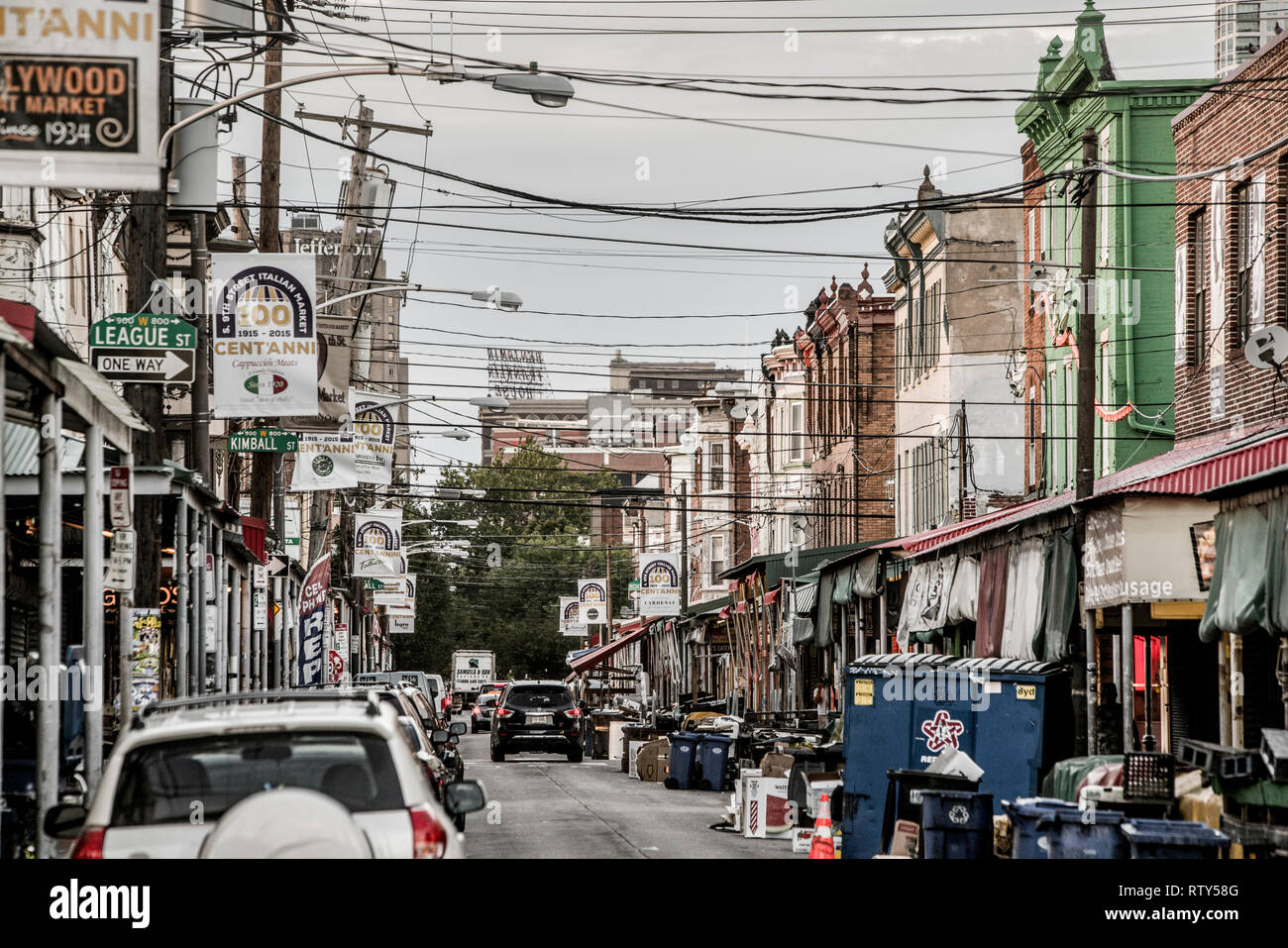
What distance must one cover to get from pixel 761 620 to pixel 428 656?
230 feet

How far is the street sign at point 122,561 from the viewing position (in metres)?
15.3

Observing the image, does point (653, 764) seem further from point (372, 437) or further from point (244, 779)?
point (244, 779)

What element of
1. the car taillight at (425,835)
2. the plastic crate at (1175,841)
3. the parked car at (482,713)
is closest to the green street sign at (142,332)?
the car taillight at (425,835)

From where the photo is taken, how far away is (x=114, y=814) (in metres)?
8.71

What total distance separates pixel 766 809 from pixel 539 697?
21.0 metres

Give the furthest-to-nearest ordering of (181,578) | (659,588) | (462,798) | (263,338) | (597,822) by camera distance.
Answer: (659,588), (263,338), (597,822), (181,578), (462,798)

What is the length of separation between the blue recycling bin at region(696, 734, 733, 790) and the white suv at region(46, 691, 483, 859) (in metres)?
21.6

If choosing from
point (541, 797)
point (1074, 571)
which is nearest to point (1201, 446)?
point (1074, 571)

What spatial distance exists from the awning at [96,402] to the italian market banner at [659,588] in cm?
4150

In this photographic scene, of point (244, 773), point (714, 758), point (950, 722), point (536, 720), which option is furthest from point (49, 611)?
point (536, 720)

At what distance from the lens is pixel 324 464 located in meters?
34.6

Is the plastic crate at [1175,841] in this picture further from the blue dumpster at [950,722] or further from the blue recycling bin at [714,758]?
the blue recycling bin at [714,758]

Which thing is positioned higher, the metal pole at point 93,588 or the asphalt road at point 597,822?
the metal pole at point 93,588
